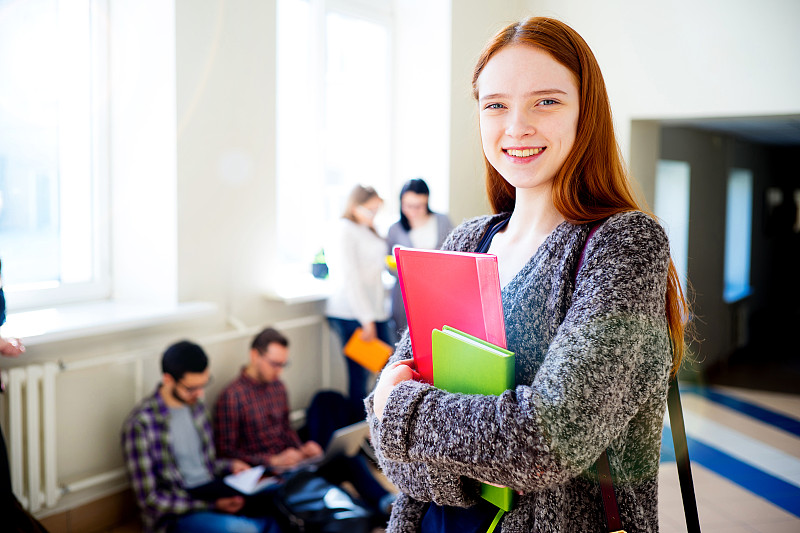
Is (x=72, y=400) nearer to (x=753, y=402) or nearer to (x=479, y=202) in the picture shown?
(x=479, y=202)

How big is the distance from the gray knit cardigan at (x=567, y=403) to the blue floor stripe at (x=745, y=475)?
255 centimetres

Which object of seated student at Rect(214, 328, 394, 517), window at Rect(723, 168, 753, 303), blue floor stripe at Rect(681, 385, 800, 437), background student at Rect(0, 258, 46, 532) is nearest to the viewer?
background student at Rect(0, 258, 46, 532)

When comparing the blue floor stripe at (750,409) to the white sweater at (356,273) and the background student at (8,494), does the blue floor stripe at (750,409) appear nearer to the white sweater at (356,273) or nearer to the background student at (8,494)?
the white sweater at (356,273)

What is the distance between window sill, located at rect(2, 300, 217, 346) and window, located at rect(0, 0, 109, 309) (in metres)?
0.11

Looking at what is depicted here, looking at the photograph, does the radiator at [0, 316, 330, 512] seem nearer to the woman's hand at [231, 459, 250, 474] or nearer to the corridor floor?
the woman's hand at [231, 459, 250, 474]

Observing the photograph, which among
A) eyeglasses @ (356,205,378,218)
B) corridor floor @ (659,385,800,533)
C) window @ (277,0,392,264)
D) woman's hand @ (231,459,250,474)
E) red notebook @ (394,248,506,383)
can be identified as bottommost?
corridor floor @ (659,385,800,533)

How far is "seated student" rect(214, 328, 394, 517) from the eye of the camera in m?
2.95

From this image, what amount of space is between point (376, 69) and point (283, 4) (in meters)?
0.88

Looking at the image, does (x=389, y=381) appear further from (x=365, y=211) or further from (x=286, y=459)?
(x=365, y=211)

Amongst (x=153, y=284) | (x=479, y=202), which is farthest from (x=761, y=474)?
(x=153, y=284)

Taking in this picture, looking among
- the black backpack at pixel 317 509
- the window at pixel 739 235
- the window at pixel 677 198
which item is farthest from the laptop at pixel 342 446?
the window at pixel 739 235

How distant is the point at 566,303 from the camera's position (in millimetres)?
789

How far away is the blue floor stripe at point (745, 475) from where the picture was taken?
344cm

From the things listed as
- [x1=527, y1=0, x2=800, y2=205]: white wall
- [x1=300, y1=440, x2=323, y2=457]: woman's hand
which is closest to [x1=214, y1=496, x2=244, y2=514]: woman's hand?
[x1=300, y1=440, x2=323, y2=457]: woman's hand
